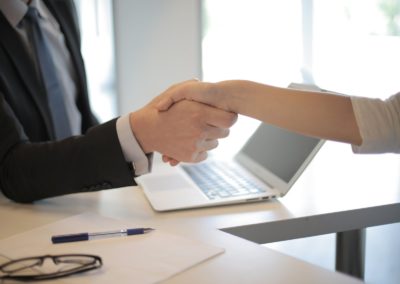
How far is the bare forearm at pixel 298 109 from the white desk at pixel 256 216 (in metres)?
0.17

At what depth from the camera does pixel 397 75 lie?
2252mm

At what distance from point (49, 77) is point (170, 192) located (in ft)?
1.52

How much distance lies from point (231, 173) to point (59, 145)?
0.41m

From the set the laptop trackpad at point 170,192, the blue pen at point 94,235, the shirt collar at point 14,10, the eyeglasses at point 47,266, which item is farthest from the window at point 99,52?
the eyeglasses at point 47,266

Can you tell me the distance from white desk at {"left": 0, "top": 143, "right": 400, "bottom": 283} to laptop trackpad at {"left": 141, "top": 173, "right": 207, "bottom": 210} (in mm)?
22

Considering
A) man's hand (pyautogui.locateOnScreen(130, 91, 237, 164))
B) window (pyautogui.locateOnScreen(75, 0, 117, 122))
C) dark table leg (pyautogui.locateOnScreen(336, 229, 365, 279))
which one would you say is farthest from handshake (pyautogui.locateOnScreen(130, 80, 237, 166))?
window (pyautogui.locateOnScreen(75, 0, 117, 122))

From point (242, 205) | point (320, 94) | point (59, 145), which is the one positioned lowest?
point (242, 205)

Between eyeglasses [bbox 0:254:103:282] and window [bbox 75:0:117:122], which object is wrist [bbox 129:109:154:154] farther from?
window [bbox 75:0:117:122]

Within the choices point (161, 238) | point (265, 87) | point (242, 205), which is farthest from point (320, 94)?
point (161, 238)

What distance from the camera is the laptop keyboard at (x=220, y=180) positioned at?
1101 mm

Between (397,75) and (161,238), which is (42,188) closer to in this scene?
(161,238)

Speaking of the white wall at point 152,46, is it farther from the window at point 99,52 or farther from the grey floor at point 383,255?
the grey floor at point 383,255

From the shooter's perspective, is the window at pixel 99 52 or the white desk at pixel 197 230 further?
the window at pixel 99 52

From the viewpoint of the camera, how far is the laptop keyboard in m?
1.10
